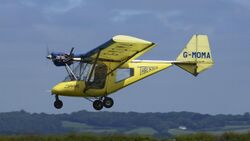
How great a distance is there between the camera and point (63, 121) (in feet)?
471

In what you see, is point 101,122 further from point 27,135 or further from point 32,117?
point 27,135

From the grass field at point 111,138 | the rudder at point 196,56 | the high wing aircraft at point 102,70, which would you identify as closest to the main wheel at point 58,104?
the high wing aircraft at point 102,70

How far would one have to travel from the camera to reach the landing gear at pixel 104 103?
45.6m

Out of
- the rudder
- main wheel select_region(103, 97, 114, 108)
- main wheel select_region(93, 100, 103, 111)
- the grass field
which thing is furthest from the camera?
the rudder

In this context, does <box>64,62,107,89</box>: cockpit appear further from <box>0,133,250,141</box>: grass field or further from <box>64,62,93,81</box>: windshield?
<box>0,133,250,141</box>: grass field

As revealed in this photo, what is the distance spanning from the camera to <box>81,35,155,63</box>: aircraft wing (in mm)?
42125

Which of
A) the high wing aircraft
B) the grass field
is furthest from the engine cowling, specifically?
the grass field

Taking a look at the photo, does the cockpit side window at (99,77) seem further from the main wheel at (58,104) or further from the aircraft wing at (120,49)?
the main wheel at (58,104)

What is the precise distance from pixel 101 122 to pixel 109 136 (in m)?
109

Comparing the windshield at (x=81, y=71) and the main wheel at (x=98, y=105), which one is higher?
the windshield at (x=81, y=71)

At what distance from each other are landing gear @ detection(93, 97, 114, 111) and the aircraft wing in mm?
2124

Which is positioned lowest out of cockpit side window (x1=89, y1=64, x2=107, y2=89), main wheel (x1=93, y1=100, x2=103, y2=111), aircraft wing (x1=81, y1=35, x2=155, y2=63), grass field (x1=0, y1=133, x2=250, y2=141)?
grass field (x1=0, y1=133, x2=250, y2=141)

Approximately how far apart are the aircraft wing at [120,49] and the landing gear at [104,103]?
212cm

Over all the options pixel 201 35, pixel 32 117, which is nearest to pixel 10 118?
pixel 32 117
